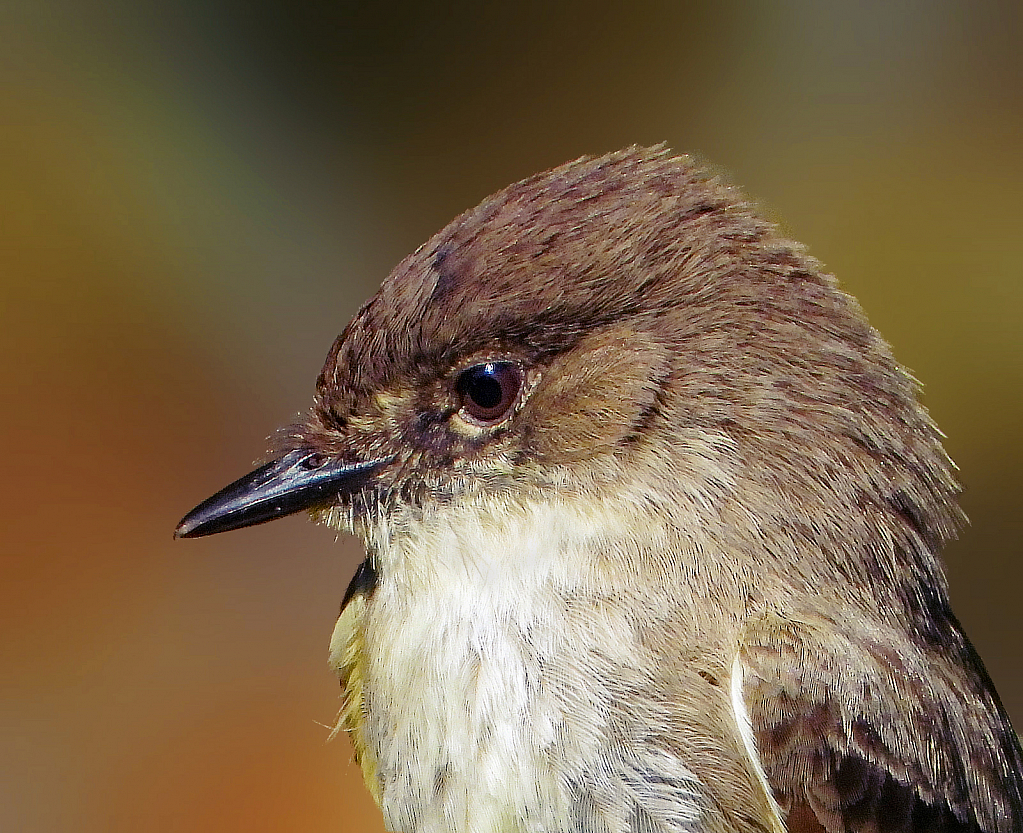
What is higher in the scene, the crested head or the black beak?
the crested head

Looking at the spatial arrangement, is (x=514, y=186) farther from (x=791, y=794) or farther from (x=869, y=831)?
(x=869, y=831)

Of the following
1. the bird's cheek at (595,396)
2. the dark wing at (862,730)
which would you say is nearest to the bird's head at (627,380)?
the bird's cheek at (595,396)

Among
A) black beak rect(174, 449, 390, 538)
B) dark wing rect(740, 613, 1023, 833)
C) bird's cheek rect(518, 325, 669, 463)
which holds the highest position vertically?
bird's cheek rect(518, 325, 669, 463)

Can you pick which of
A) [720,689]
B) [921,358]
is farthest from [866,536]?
[921,358]

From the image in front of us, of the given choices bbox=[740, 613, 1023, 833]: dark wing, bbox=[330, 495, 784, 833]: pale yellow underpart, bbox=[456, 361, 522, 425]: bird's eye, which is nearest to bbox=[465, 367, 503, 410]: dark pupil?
bbox=[456, 361, 522, 425]: bird's eye

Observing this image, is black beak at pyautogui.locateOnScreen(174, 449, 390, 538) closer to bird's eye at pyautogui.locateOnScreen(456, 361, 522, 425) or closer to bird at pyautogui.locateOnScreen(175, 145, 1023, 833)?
bird at pyautogui.locateOnScreen(175, 145, 1023, 833)

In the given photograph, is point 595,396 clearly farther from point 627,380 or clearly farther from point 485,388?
point 485,388

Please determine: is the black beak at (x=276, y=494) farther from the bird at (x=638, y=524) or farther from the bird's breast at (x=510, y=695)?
the bird's breast at (x=510, y=695)
